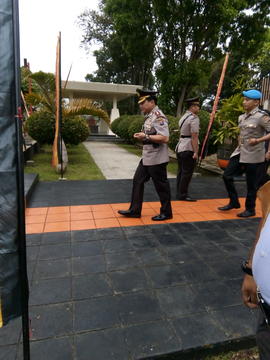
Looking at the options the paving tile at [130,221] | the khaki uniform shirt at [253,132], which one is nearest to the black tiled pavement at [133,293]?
the paving tile at [130,221]

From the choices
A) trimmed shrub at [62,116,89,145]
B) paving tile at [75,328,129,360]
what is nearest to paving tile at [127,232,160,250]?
paving tile at [75,328,129,360]

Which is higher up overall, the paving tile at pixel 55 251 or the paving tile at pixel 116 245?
the paving tile at pixel 116 245

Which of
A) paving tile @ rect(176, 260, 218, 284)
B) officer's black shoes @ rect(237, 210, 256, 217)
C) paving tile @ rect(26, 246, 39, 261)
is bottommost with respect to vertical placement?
paving tile @ rect(26, 246, 39, 261)

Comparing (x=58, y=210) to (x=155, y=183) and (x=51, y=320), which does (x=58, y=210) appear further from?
(x=51, y=320)

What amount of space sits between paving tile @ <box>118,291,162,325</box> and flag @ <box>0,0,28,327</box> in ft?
2.66

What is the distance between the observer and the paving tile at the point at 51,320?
1833 millimetres

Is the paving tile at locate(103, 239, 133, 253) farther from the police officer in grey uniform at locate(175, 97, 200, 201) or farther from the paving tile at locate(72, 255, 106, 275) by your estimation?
the police officer in grey uniform at locate(175, 97, 200, 201)

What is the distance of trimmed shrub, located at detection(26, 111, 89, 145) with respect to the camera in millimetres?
8203

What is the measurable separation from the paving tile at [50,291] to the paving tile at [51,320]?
0.22 ft

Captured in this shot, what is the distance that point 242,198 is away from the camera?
5.29m

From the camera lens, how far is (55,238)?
327 cm

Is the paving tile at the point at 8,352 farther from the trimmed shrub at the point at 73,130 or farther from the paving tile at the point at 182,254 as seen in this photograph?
the trimmed shrub at the point at 73,130

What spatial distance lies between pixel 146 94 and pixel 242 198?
2.86 meters

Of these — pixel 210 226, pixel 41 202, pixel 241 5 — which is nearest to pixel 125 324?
pixel 210 226
